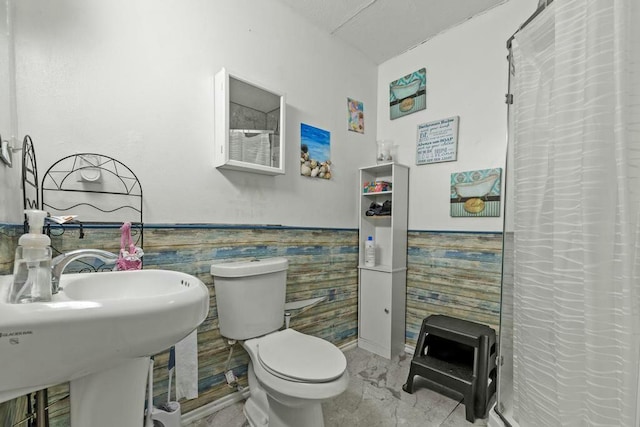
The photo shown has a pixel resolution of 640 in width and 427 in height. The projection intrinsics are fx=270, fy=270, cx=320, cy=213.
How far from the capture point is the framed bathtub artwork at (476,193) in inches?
67.8

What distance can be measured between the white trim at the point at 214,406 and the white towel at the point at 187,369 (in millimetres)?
160

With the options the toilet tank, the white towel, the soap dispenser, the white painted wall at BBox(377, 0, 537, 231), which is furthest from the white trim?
the white painted wall at BBox(377, 0, 537, 231)

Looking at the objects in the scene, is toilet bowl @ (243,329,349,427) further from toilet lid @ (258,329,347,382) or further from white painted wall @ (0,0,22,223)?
white painted wall @ (0,0,22,223)

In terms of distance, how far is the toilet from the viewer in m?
1.01

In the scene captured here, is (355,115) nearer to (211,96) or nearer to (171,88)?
(211,96)

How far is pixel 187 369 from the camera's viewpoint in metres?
1.23

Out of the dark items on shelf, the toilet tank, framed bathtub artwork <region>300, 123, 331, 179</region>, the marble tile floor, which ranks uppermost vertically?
framed bathtub artwork <region>300, 123, 331, 179</region>

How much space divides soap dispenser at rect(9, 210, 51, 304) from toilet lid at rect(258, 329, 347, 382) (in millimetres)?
771

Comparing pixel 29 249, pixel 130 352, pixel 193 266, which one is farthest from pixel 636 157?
pixel 193 266

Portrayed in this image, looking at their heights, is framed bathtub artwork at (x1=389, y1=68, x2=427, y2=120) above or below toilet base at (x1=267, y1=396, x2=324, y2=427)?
above

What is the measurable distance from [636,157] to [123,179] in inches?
66.6

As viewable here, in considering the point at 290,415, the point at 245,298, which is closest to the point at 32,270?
the point at 245,298

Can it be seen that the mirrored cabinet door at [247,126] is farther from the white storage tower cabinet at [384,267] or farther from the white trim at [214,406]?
the white trim at [214,406]

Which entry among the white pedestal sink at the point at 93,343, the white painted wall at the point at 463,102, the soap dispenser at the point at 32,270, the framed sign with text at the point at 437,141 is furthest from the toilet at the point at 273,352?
the framed sign with text at the point at 437,141
